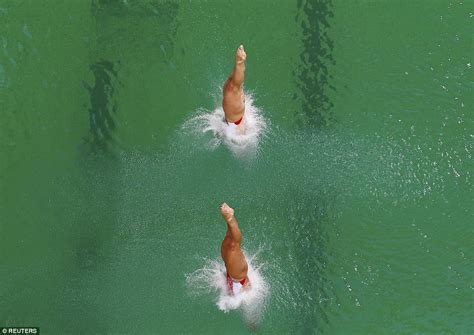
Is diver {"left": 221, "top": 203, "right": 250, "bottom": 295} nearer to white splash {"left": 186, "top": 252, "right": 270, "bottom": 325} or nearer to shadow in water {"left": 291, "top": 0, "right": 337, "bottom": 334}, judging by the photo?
white splash {"left": 186, "top": 252, "right": 270, "bottom": 325}

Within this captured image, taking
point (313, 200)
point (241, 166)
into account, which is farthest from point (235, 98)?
point (313, 200)

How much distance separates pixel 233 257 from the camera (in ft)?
19.6

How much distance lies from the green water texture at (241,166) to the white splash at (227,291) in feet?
0.25

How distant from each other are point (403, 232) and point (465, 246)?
26.1 inches

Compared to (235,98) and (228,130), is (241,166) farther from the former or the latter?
(235,98)

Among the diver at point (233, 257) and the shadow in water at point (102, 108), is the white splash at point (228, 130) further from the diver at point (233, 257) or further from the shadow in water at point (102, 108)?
the diver at point (233, 257)

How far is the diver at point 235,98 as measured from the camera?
6.14m

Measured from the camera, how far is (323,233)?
6.97 meters

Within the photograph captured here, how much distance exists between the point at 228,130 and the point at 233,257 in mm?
1787

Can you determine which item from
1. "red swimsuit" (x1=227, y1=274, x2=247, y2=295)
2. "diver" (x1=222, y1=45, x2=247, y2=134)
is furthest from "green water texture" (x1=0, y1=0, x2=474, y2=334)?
"diver" (x1=222, y1=45, x2=247, y2=134)

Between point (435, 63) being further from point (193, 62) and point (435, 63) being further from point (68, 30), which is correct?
point (68, 30)

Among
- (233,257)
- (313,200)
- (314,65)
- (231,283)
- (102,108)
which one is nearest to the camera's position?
(233,257)

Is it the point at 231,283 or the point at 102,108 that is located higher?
the point at 102,108

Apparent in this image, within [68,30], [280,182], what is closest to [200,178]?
[280,182]
